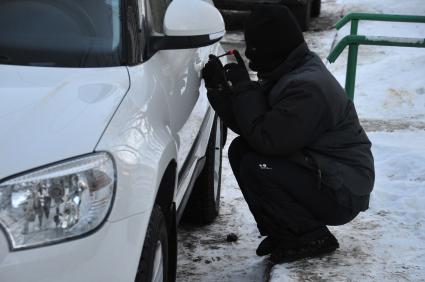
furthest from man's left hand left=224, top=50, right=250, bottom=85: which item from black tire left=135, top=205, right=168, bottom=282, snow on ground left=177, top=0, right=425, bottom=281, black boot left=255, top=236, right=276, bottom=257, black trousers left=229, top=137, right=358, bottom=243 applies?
black tire left=135, top=205, right=168, bottom=282

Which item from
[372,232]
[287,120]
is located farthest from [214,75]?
[372,232]

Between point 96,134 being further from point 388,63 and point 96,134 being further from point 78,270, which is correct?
point 388,63

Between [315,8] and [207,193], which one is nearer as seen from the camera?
[207,193]

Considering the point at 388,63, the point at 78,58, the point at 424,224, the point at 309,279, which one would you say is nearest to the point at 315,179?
the point at 309,279

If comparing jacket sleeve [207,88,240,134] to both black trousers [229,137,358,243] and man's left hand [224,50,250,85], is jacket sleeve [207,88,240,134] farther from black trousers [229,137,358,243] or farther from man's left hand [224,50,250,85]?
black trousers [229,137,358,243]

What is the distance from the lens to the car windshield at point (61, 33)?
273 centimetres

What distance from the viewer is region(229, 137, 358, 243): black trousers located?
11.4 ft

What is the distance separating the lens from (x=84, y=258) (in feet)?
6.68

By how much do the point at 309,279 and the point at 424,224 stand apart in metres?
1.11

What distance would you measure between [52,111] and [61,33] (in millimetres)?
674

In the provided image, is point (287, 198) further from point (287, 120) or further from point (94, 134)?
point (94, 134)

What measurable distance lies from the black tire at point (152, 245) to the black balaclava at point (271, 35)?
1.14 metres

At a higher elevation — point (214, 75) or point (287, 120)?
point (214, 75)

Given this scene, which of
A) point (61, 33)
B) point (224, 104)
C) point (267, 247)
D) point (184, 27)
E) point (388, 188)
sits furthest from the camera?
point (388, 188)
